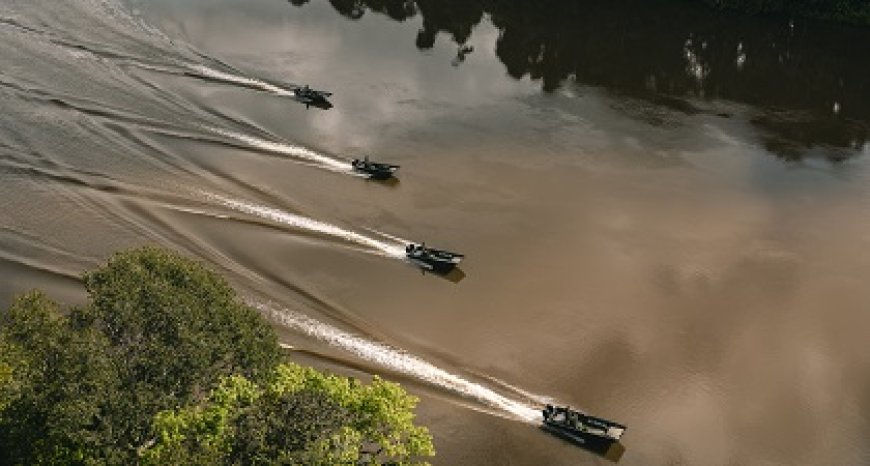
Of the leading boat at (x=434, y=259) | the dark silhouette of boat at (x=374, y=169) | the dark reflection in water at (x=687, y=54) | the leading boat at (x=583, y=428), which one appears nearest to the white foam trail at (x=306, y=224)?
the leading boat at (x=434, y=259)

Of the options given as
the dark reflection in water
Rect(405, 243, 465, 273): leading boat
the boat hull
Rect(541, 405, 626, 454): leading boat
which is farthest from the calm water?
Rect(405, 243, 465, 273): leading boat

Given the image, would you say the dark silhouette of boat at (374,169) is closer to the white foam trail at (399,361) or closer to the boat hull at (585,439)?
the white foam trail at (399,361)

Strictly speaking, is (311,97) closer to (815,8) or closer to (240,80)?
(240,80)

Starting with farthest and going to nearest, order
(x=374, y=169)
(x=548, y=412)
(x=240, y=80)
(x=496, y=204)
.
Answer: (x=240, y=80), (x=374, y=169), (x=496, y=204), (x=548, y=412)

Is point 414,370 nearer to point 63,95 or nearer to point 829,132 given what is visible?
point 63,95

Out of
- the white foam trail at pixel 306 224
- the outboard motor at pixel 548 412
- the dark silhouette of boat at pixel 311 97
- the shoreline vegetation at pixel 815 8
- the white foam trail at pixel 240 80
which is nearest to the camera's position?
the outboard motor at pixel 548 412

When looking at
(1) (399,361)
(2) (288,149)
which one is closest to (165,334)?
(1) (399,361)

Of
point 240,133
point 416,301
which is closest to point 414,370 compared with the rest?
point 416,301
